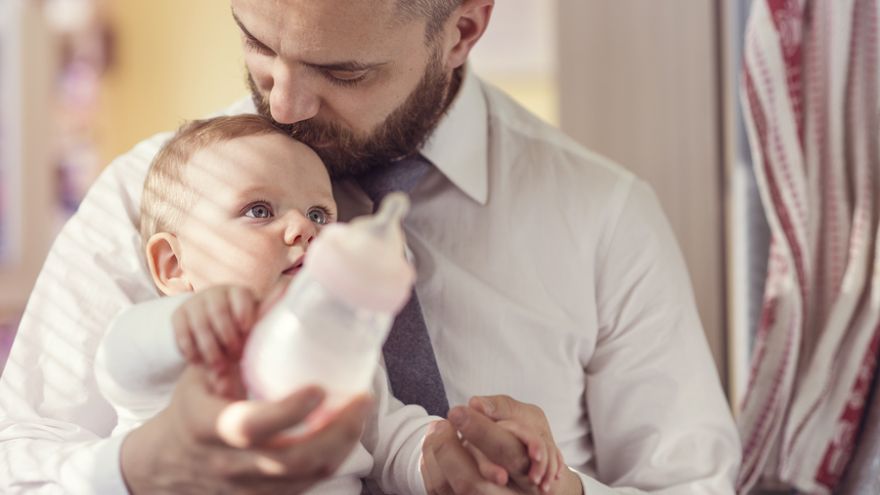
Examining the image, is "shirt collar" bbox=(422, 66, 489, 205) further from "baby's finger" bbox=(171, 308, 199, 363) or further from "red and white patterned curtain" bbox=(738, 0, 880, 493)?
"baby's finger" bbox=(171, 308, 199, 363)

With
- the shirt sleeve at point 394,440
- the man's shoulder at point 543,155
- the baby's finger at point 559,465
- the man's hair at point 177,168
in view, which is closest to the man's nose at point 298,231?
the man's hair at point 177,168

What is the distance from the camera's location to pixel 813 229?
1578 mm

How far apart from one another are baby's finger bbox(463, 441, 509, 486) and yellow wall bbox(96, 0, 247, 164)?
3.39 meters

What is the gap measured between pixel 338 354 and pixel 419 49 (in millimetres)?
626

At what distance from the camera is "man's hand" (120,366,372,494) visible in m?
0.77

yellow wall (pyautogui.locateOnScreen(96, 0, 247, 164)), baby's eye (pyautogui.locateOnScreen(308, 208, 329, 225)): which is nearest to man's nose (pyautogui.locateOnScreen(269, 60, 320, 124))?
baby's eye (pyautogui.locateOnScreen(308, 208, 329, 225))

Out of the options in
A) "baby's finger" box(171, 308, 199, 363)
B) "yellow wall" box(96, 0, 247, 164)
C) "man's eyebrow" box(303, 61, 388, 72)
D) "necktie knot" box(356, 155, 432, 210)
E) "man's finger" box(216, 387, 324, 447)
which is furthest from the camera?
"yellow wall" box(96, 0, 247, 164)

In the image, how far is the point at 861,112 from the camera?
1552 mm

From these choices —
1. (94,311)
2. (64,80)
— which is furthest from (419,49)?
(64,80)

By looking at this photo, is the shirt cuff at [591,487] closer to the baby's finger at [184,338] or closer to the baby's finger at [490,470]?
the baby's finger at [490,470]

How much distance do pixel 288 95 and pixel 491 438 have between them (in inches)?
17.8

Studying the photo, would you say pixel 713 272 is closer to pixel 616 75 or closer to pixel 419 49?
pixel 616 75

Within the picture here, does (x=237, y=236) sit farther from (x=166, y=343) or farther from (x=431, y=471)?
(x=431, y=471)

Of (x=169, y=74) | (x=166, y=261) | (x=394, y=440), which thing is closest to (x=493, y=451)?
(x=394, y=440)
